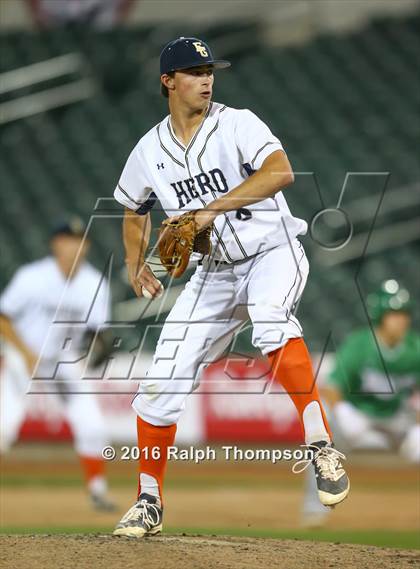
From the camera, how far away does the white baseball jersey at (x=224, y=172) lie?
486cm

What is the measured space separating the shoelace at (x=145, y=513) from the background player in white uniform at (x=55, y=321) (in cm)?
337

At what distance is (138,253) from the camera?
5242 mm

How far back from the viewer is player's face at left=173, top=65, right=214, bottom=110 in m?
4.91

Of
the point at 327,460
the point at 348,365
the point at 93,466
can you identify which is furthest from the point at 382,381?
the point at 327,460

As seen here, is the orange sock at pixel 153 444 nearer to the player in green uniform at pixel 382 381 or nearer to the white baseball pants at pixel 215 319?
the white baseball pants at pixel 215 319

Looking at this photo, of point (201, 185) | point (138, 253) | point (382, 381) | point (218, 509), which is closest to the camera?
point (201, 185)

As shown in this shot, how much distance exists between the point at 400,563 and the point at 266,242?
1.60 meters

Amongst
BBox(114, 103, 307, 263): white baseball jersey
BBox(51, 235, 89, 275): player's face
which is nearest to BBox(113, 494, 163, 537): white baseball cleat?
BBox(114, 103, 307, 263): white baseball jersey

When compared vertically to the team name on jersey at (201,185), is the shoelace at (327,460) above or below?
below

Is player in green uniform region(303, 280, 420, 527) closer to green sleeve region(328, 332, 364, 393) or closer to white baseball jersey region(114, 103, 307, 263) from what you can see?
green sleeve region(328, 332, 364, 393)

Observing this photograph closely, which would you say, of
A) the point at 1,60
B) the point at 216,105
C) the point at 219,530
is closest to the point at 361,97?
the point at 1,60

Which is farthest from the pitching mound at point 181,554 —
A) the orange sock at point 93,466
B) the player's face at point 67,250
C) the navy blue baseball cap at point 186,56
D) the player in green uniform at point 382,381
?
the player's face at point 67,250

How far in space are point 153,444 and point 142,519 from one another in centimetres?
35

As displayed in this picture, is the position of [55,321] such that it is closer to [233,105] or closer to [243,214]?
[243,214]
